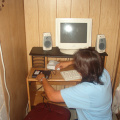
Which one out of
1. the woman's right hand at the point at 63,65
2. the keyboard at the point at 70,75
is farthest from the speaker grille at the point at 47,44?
the keyboard at the point at 70,75

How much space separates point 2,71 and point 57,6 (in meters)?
1.17

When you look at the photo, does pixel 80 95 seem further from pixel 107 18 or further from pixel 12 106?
pixel 107 18

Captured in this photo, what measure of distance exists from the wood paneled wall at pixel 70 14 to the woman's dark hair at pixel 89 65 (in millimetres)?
977

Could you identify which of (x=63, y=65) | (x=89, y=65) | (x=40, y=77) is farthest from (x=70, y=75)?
(x=89, y=65)

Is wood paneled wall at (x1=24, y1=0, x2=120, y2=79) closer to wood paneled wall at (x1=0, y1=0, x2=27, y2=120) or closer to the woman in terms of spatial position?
wood paneled wall at (x1=0, y1=0, x2=27, y2=120)

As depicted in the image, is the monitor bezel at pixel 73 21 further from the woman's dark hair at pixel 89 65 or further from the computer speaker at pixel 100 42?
the woman's dark hair at pixel 89 65

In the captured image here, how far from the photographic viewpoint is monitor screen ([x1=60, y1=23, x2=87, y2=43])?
→ 6.00 ft

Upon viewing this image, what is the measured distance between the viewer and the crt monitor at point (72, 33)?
1.81 m

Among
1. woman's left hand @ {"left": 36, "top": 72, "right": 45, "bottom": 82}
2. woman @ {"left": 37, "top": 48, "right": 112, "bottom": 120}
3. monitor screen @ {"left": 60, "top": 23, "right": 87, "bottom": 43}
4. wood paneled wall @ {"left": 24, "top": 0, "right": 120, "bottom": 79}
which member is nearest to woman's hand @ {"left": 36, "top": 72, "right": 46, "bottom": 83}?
woman's left hand @ {"left": 36, "top": 72, "right": 45, "bottom": 82}

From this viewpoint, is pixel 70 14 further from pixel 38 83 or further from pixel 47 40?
pixel 38 83

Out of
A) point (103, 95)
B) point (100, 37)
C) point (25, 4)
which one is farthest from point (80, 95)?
point (25, 4)

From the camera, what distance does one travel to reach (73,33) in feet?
6.08

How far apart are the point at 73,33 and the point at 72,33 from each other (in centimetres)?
1

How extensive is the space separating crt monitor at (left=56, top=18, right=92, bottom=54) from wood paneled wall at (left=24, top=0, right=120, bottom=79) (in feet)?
0.66
